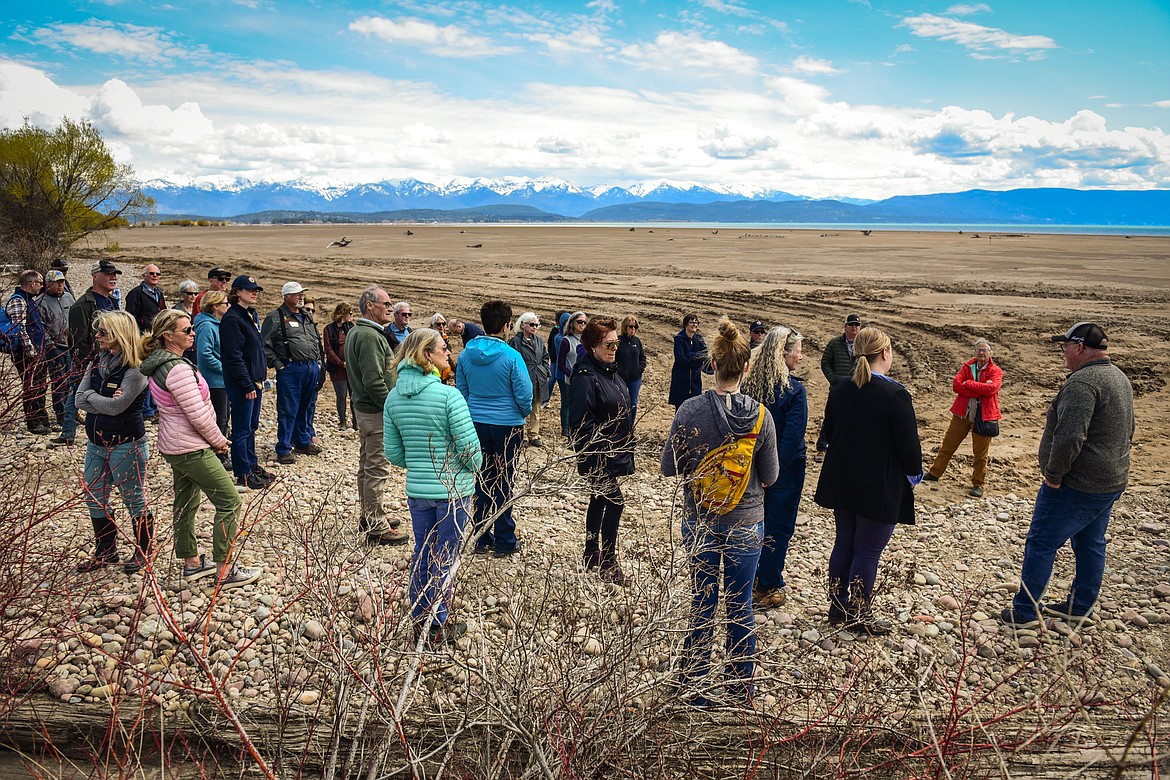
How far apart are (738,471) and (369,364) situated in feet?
12.6

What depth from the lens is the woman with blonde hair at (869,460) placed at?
4797mm

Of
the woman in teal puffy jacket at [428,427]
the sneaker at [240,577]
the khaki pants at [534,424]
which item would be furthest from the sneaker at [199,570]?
the khaki pants at [534,424]

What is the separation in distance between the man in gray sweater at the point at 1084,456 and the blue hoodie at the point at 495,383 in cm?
413

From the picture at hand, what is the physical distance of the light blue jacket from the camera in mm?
4738

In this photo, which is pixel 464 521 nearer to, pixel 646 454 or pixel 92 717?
pixel 92 717

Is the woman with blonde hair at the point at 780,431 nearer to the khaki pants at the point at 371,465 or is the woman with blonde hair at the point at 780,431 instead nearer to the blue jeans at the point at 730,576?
the blue jeans at the point at 730,576

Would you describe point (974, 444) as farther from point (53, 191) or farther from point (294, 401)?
point (53, 191)

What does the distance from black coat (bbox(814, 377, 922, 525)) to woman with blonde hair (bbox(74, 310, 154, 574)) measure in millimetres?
5105

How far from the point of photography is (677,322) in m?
19.6

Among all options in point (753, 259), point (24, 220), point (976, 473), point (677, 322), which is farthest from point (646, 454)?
point (753, 259)

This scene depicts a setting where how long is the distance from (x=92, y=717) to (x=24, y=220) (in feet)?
112

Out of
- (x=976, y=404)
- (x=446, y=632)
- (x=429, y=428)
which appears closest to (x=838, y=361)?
(x=976, y=404)

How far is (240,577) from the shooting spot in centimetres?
575

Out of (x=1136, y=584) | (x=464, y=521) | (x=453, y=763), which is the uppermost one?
(x=464, y=521)
